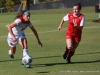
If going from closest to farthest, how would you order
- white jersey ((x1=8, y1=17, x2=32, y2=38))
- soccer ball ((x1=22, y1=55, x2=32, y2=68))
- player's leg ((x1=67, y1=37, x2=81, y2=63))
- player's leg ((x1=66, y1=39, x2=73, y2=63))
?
1. soccer ball ((x1=22, y1=55, x2=32, y2=68))
2. white jersey ((x1=8, y1=17, x2=32, y2=38))
3. player's leg ((x1=66, y1=39, x2=73, y2=63))
4. player's leg ((x1=67, y1=37, x2=81, y2=63))

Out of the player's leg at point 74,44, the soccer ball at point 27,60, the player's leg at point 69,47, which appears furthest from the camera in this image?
the player's leg at point 74,44

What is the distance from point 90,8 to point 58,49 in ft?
117

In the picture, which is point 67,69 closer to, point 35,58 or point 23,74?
point 23,74

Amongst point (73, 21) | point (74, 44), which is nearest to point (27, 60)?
point (74, 44)

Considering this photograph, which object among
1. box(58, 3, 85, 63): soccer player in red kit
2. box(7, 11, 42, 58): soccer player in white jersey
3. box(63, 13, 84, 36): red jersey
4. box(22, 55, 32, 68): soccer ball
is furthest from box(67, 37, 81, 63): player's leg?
box(22, 55, 32, 68): soccer ball

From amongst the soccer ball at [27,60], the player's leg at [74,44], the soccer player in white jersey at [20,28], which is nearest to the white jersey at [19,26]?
the soccer player in white jersey at [20,28]

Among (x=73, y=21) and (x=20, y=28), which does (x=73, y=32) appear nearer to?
(x=73, y=21)

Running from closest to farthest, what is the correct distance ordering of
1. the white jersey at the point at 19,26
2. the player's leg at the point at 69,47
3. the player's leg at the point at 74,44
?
the white jersey at the point at 19,26
the player's leg at the point at 69,47
the player's leg at the point at 74,44

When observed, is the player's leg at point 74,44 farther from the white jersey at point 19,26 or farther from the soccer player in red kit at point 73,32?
the white jersey at point 19,26

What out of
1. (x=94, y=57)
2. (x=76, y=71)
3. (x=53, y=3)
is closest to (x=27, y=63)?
(x=76, y=71)

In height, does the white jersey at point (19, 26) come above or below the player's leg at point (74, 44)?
above

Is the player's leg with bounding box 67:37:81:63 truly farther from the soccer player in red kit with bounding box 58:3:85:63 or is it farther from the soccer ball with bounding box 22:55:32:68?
the soccer ball with bounding box 22:55:32:68

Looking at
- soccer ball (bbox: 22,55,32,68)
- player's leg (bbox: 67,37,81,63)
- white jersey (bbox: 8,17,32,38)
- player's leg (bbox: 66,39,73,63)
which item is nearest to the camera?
soccer ball (bbox: 22,55,32,68)

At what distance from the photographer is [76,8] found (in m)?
10.8
